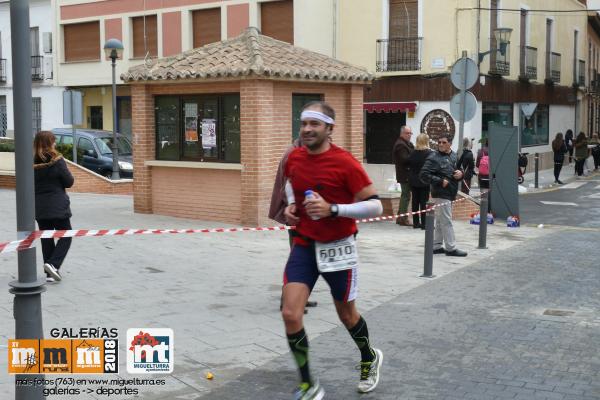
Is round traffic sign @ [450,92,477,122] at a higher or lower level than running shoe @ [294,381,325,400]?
higher

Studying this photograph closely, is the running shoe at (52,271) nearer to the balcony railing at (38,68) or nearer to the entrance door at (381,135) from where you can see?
the entrance door at (381,135)

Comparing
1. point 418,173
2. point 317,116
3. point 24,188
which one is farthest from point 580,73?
point 24,188

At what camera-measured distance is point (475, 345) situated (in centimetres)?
657

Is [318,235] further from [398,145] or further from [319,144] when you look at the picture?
[398,145]

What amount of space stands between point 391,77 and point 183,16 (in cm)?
937

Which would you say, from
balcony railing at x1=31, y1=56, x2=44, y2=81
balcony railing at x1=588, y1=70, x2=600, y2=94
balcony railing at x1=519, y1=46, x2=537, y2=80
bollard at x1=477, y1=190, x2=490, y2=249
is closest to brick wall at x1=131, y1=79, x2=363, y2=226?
bollard at x1=477, y1=190, x2=490, y2=249

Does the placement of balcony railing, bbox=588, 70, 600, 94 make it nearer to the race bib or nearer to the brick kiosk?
the brick kiosk

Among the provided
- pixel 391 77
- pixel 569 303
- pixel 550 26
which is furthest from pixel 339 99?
pixel 550 26

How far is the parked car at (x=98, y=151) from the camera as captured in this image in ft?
73.4

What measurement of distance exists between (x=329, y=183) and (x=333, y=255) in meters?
0.44

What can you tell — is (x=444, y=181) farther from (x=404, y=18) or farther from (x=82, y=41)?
(x=82, y=41)

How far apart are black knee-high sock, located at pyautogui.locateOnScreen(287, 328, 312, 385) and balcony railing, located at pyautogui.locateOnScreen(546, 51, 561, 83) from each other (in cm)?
2945

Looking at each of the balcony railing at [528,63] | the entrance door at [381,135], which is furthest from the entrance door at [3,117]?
the balcony railing at [528,63]

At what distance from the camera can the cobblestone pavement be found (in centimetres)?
548
